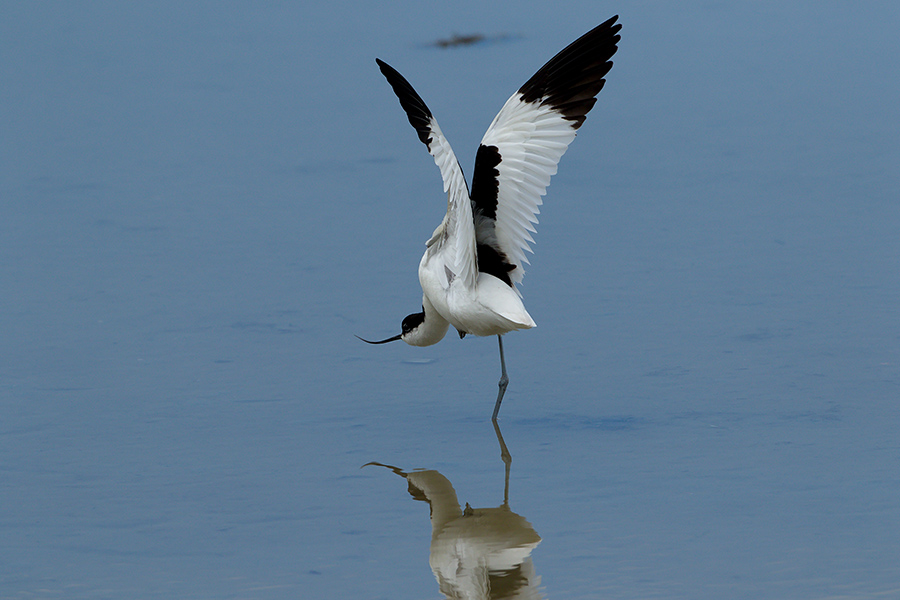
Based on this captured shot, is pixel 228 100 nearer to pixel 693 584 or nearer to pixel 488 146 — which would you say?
pixel 488 146

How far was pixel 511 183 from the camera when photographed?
22.6 feet

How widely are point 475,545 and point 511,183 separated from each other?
2.09 metres

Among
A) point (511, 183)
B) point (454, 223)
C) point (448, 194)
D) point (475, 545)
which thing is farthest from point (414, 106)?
point (475, 545)

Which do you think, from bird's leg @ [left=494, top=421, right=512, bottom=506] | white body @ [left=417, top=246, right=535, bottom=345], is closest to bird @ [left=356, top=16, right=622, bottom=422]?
white body @ [left=417, top=246, right=535, bottom=345]

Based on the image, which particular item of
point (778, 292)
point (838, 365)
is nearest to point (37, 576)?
point (838, 365)

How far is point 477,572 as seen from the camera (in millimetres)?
5324

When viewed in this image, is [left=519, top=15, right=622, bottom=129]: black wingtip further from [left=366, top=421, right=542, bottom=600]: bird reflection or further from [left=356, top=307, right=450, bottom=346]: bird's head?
[left=366, top=421, right=542, bottom=600]: bird reflection

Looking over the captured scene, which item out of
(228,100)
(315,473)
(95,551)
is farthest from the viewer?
(228,100)

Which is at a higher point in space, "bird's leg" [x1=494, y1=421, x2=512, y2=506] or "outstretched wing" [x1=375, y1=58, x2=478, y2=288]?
"outstretched wing" [x1=375, y1=58, x2=478, y2=288]

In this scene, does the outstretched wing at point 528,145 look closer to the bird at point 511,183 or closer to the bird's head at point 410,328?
the bird at point 511,183

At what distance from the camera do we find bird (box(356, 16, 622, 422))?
22.1ft

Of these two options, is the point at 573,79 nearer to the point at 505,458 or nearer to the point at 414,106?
the point at 414,106

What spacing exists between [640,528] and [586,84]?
96.0 inches

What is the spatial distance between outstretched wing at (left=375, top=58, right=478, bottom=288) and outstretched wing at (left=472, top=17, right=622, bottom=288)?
265 millimetres
